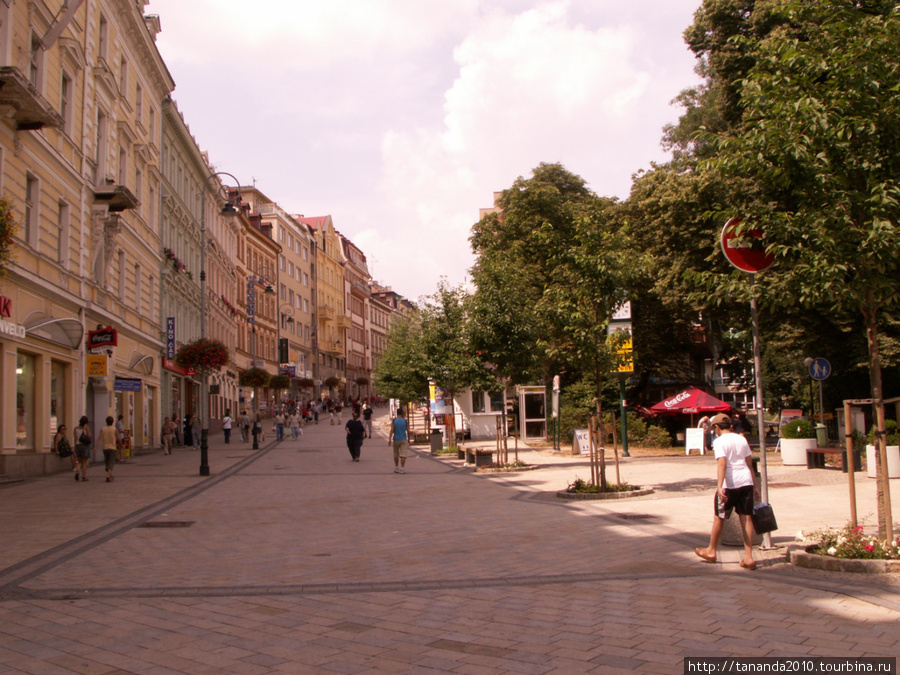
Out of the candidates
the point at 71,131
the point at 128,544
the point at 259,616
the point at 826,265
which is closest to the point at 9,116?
the point at 71,131

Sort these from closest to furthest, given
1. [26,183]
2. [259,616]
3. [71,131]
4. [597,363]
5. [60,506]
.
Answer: [259,616] < [60,506] < [597,363] < [26,183] < [71,131]

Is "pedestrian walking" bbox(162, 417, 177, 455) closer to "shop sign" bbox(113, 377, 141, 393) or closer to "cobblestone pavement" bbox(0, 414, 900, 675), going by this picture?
"shop sign" bbox(113, 377, 141, 393)

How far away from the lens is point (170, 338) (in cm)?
3834

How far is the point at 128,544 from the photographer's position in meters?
10.6

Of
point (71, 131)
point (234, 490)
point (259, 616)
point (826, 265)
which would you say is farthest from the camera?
point (71, 131)

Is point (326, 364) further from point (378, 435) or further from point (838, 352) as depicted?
point (838, 352)

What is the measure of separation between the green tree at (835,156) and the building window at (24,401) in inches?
720

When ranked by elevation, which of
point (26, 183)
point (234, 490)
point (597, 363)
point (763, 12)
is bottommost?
point (234, 490)

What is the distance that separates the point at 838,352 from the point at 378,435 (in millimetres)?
27420

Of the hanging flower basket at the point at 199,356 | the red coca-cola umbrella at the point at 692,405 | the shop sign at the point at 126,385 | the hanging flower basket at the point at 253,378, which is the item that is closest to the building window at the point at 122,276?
the hanging flower basket at the point at 199,356

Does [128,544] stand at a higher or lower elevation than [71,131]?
lower

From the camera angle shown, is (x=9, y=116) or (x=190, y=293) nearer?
(x=9, y=116)

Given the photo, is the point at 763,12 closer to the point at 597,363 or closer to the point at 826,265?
the point at 597,363

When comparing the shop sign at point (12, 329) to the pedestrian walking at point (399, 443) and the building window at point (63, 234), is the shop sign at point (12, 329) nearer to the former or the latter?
the building window at point (63, 234)
